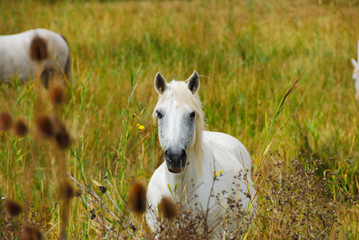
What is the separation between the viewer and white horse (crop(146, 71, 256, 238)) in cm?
192

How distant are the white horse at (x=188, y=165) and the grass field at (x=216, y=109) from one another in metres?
0.18

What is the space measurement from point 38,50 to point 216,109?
326 cm

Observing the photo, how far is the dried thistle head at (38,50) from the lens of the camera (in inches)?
33.6

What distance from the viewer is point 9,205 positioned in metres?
0.99

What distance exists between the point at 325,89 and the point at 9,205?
4.44 metres

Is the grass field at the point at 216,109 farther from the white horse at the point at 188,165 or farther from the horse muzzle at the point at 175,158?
the horse muzzle at the point at 175,158

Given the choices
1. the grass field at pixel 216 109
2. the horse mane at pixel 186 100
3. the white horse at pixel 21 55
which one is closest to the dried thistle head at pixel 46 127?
the grass field at pixel 216 109

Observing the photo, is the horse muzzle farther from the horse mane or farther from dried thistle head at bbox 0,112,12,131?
dried thistle head at bbox 0,112,12,131

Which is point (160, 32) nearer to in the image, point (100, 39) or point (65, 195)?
point (100, 39)

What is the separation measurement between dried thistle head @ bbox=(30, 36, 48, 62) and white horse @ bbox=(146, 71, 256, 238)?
103 cm

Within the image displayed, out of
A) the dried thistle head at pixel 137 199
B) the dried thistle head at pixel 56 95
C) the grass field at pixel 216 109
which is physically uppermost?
the dried thistle head at pixel 56 95

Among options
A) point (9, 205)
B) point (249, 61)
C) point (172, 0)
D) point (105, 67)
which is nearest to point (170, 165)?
point (9, 205)

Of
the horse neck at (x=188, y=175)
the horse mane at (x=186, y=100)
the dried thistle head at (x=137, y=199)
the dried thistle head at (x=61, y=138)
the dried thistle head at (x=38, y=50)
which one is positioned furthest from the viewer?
the horse neck at (x=188, y=175)

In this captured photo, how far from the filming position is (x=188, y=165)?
213 cm
